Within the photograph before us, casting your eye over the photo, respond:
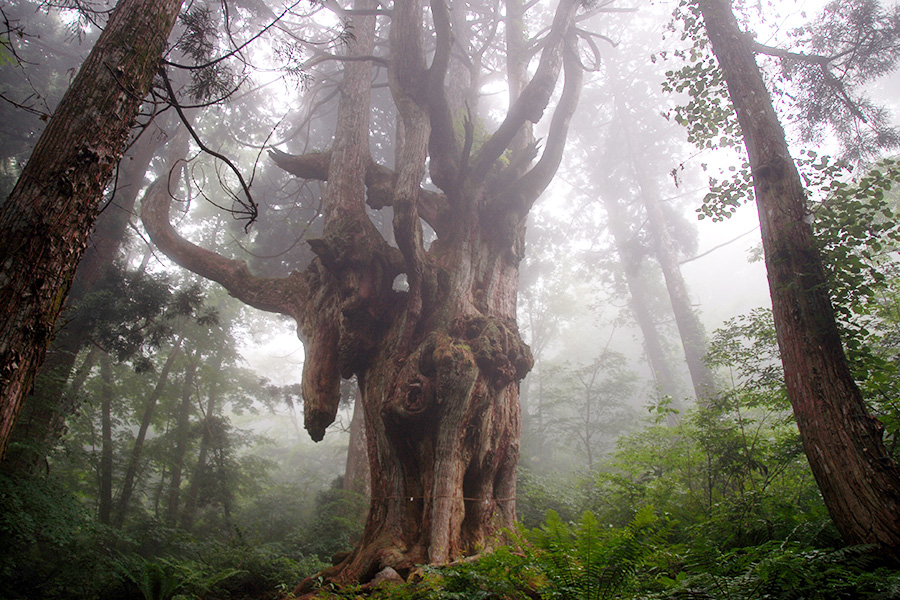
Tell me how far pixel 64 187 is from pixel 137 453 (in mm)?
10839

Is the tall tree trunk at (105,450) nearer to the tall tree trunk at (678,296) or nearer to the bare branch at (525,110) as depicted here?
the bare branch at (525,110)

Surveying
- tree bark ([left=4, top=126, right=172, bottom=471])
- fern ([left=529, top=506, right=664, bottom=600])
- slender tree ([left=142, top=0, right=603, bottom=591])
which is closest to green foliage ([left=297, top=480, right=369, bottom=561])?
slender tree ([left=142, top=0, right=603, bottom=591])

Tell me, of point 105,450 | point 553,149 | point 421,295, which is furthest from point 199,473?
point 553,149

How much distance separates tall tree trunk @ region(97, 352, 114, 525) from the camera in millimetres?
9719

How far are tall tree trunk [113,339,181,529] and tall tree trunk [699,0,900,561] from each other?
11992 millimetres

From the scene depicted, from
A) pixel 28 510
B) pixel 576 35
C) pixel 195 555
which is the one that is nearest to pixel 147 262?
pixel 195 555

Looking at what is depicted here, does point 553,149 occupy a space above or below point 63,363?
above

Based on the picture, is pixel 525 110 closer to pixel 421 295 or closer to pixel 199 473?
pixel 421 295

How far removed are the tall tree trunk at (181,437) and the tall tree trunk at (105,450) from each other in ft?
4.31

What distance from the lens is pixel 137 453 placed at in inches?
409

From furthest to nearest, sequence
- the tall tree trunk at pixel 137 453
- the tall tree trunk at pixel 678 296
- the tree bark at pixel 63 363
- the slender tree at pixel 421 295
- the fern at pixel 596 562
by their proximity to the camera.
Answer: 1. the tall tree trunk at pixel 678 296
2. the tall tree trunk at pixel 137 453
3. the tree bark at pixel 63 363
4. the slender tree at pixel 421 295
5. the fern at pixel 596 562

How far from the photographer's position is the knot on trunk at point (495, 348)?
4.76 metres

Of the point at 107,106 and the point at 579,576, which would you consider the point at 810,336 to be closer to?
the point at 579,576

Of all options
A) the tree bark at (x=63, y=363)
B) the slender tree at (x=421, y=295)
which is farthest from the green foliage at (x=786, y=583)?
the tree bark at (x=63, y=363)
